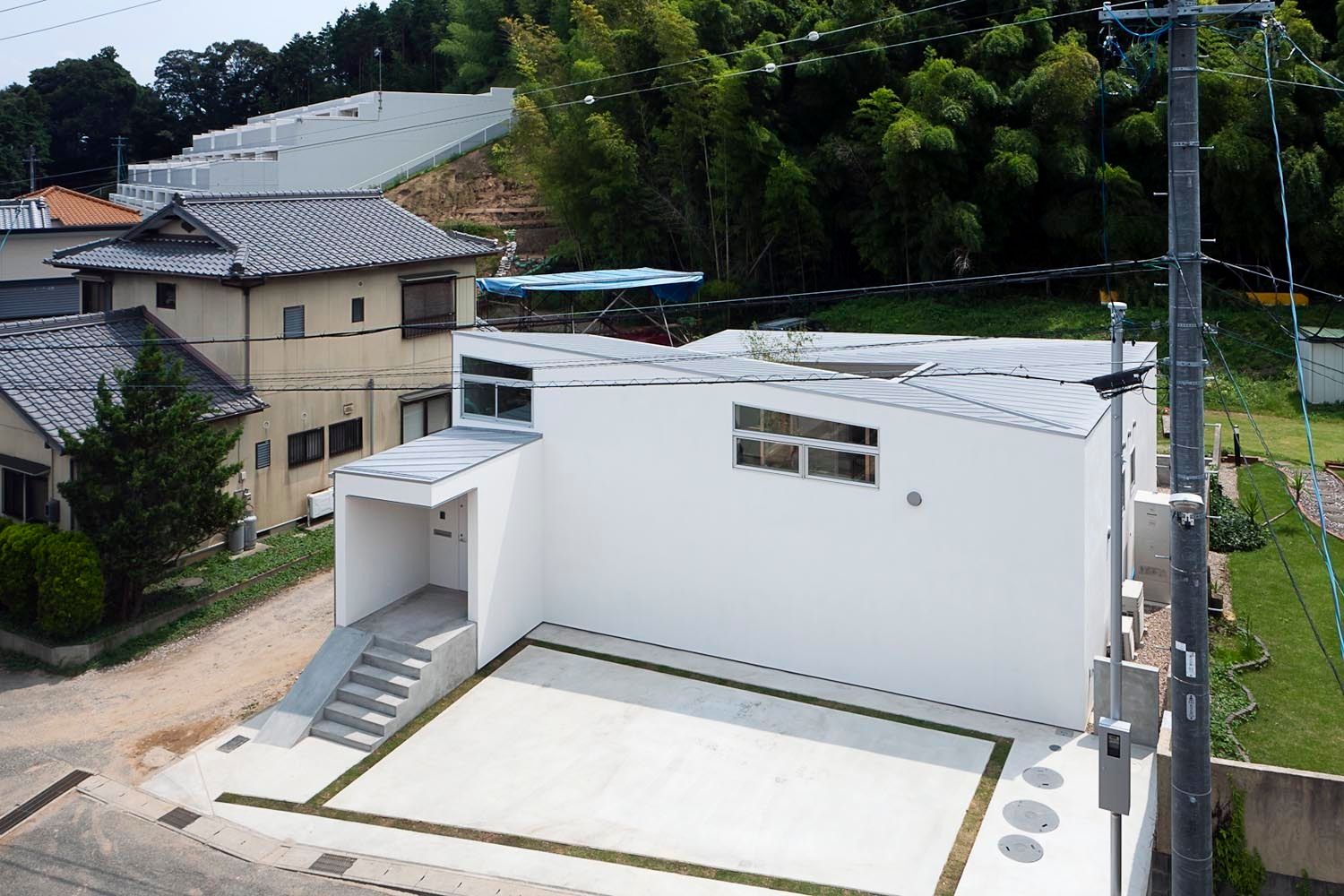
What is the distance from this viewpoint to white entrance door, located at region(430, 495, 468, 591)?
11.5 metres

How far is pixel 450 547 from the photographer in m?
11.6

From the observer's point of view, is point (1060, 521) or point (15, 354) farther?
point (15, 354)

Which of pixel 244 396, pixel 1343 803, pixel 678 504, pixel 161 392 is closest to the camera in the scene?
pixel 1343 803

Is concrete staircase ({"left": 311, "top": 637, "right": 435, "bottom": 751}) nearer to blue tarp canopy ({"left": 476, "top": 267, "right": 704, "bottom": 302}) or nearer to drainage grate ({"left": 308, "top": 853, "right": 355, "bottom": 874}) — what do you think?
drainage grate ({"left": 308, "top": 853, "right": 355, "bottom": 874})

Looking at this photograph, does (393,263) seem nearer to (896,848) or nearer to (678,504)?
(678,504)

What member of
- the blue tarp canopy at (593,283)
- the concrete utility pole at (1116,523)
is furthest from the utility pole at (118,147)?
the concrete utility pole at (1116,523)

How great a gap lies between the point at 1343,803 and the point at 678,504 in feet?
18.6

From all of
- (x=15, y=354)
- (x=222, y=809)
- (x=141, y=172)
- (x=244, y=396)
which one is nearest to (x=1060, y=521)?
(x=222, y=809)

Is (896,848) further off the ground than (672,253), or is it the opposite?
(672,253)

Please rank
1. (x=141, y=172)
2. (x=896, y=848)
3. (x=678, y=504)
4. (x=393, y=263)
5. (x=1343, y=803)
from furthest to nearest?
(x=141, y=172), (x=393, y=263), (x=678, y=504), (x=896, y=848), (x=1343, y=803)

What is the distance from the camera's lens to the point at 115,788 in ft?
29.3

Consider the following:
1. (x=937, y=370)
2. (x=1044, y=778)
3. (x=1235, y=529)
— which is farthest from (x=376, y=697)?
(x=1235, y=529)

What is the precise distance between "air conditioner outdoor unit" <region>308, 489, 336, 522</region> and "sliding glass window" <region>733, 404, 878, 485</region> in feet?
22.3

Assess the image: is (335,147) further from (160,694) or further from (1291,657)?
(1291,657)
